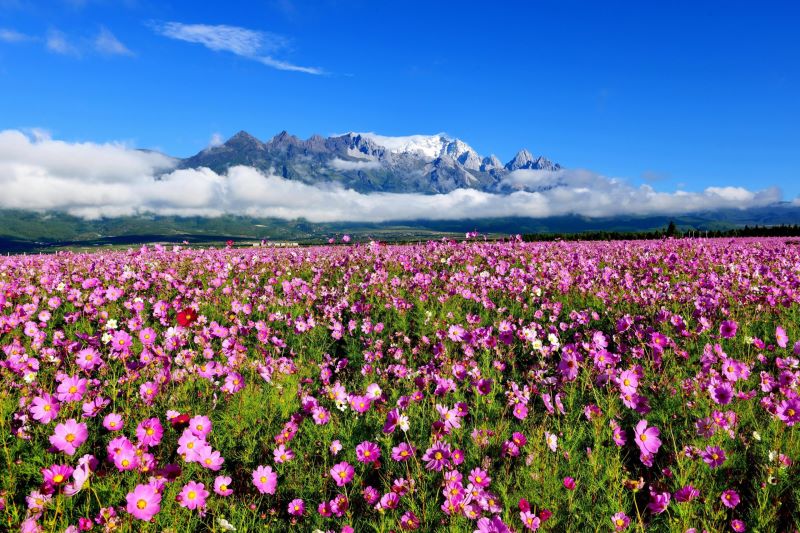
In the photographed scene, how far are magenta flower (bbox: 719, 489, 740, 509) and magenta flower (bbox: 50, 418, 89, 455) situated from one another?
402cm

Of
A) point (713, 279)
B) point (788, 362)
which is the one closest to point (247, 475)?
point (788, 362)

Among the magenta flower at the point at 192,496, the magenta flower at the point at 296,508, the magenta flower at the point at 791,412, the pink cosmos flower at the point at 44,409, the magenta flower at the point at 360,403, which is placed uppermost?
the pink cosmos flower at the point at 44,409

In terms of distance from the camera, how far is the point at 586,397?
482cm

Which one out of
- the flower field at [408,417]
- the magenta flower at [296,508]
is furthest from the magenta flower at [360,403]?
the magenta flower at [296,508]

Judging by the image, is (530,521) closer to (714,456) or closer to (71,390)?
(714,456)

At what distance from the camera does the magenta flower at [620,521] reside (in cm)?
286

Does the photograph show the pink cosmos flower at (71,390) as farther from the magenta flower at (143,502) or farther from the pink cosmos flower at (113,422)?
the magenta flower at (143,502)

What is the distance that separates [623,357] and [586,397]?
3.91 feet

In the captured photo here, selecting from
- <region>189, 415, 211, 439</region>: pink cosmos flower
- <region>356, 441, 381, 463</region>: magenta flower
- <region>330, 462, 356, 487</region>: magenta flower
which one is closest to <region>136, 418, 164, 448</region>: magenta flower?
<region>189, 415, 211, 439</region>: pink cosmos flower

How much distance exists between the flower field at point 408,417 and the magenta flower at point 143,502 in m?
0.01

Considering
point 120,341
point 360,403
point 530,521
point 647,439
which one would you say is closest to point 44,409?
point 120,341

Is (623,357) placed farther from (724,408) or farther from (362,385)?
(362,385)

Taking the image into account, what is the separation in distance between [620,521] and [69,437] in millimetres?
3342

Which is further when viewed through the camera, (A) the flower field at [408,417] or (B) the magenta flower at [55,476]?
(A) the flower field at [408,417]
